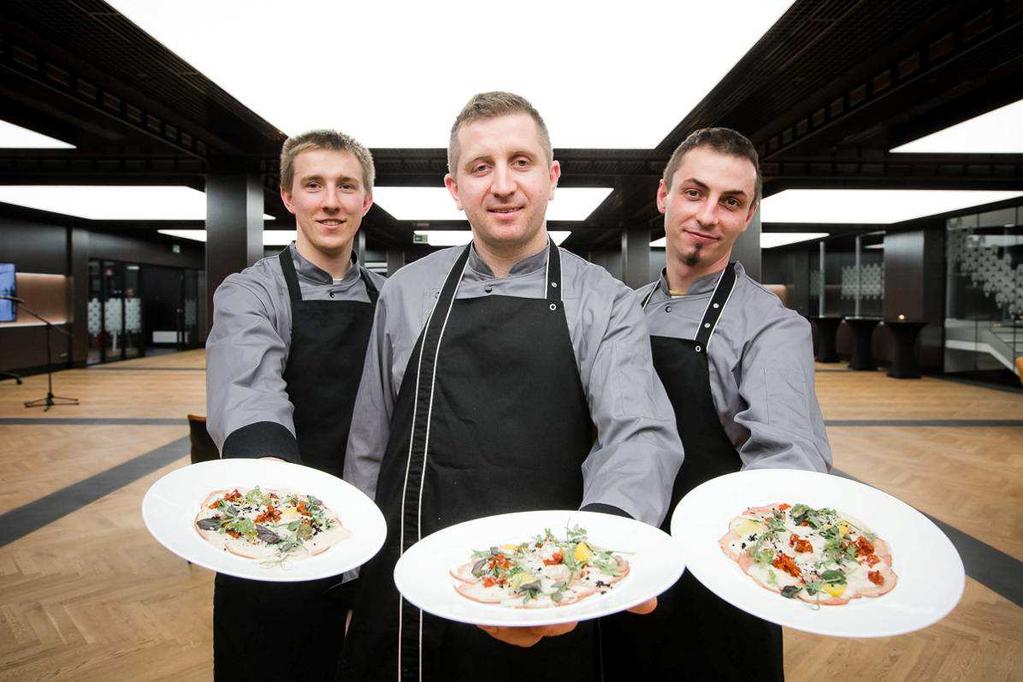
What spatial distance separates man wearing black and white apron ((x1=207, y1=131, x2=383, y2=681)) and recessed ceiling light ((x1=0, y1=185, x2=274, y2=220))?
8.87 metres

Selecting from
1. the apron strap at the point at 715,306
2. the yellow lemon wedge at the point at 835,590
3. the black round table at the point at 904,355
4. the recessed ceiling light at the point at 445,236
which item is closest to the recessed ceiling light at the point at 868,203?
the black round table at the point at 904,355

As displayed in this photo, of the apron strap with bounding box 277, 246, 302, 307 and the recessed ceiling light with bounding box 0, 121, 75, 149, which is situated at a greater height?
the recessed ceiling light with bounding box 0, 121, 75, 149

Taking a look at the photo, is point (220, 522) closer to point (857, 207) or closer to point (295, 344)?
point (295, 344)

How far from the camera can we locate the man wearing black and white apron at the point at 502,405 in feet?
4.00

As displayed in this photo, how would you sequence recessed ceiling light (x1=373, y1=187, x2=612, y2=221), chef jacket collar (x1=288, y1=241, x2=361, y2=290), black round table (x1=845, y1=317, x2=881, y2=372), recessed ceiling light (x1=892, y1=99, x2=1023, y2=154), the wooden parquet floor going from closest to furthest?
chef jacket collar (x1=288, y1=241, x2=361, y2=290)
the wooden parquet floor
recessed ceiling light (x1=892, y1=99, x2=1023, y2=154)
recessed ceiling light (x1=373, y1=187, x2=612, y2=221)
black round table (x1=845, y1=317, x2=881, y2=372)

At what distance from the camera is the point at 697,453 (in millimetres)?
1432

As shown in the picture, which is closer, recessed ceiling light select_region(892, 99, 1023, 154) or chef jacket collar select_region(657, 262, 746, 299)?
chef jacket collar select_region(657, 262, 746, 299)

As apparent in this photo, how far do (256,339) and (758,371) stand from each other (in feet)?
3.81

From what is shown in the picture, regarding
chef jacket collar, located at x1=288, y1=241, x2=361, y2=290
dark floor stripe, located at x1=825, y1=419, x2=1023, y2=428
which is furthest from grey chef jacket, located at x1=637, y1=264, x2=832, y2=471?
dark floor stripe, located at x1=825, y1=419, x2=1023, y2=428

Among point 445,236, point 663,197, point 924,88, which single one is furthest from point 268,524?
point 445,236

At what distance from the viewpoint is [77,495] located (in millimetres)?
4414

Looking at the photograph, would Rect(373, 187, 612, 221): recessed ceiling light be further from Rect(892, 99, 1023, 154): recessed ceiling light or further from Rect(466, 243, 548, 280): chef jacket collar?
Rect(466, 243, 548, 280): chef jacket collar

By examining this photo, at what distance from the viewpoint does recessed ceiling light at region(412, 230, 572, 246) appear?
14617 millimetres

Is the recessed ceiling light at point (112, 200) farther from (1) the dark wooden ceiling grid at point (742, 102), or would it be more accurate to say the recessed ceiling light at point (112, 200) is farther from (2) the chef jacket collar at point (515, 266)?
(2) the chef jacket collar at point (515, 266)
